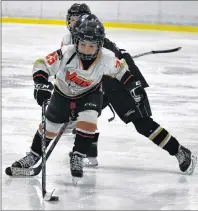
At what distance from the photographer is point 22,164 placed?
3.57 metres

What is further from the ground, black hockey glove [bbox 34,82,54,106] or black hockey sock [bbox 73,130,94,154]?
black hockey glove [bbox 34,82,54,106]

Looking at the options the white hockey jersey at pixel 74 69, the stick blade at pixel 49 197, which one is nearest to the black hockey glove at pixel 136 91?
the white hockey jersey at pixel 74 69

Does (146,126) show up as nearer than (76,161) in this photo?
No

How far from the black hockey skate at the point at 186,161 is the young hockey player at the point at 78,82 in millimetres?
529

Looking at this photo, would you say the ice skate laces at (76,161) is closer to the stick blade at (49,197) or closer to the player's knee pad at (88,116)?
the player's knee pad at (88,116)

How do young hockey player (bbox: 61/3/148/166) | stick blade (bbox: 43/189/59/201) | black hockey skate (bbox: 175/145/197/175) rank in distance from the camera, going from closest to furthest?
stick blade (bbox: 43/189/59/201) < black hockey skate (bbox: 175/145/197/175) < young hockey player (bbox: 61/3/148/166)

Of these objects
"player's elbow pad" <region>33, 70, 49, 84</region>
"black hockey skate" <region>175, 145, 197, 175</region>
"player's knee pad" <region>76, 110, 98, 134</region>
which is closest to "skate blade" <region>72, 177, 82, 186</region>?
"player's knee pad" <region>76, 110, 98, 134</region>

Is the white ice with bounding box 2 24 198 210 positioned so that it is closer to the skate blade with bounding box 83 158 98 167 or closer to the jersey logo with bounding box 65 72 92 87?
the skate blade with bounding box 83 158 98 167

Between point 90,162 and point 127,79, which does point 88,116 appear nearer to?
point 127,79

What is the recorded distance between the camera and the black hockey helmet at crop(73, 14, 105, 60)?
11.0 feet

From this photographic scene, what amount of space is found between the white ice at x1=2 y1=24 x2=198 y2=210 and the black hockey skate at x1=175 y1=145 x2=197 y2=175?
0.15ft

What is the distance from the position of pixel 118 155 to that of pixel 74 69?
79 centimetres

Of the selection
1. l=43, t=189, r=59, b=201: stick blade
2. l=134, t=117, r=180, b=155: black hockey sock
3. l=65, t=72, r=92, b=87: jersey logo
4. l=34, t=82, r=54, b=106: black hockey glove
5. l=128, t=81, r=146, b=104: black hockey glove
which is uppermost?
l=65, t=72, r=92, b=87: jersey logo

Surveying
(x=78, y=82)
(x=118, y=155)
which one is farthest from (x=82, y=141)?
(x=118, y=155)
